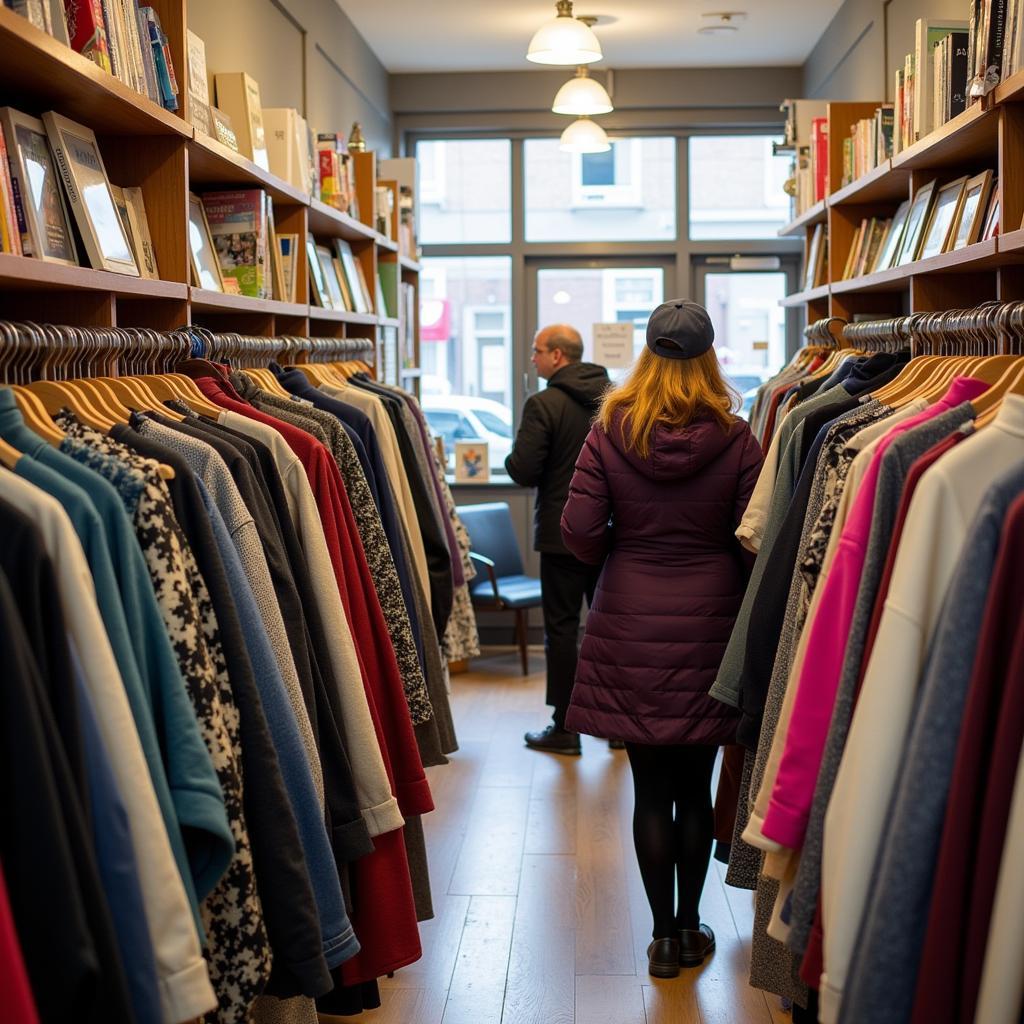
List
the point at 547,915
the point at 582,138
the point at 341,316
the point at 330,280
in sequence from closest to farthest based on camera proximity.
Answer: the point at 547,915
the point at 341,316
the point at 330,280
the point at 582,138

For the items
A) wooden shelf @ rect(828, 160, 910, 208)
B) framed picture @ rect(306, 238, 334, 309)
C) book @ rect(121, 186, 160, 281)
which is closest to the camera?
book @ rect(121, 186, 160, 281)

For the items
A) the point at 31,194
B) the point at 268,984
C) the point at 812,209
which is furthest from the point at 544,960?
the point at 812,209

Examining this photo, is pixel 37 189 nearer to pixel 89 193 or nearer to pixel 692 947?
pixel 89 193

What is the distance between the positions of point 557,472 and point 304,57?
1.98m

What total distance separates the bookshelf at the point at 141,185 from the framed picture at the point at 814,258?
6.19 ft

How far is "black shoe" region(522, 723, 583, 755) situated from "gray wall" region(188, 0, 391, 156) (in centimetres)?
267

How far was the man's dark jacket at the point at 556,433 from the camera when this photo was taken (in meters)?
5.13

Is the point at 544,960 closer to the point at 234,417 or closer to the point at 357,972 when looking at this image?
the point at 357,972

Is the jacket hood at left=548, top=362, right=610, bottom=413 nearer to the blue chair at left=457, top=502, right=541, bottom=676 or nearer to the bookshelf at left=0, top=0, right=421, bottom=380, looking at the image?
the bookshelf at left=0, top=0, right=421, bottom=380

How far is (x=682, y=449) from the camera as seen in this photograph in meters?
3.09

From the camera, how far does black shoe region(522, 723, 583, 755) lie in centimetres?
527

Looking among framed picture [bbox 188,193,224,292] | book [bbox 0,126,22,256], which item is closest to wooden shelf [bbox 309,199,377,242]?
framed picture [bbox 188,193,224,292]

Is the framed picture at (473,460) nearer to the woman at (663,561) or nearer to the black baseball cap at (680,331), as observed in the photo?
the woman at (663,561)

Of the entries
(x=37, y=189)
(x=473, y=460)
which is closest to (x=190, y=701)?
(x=37, y=189)
